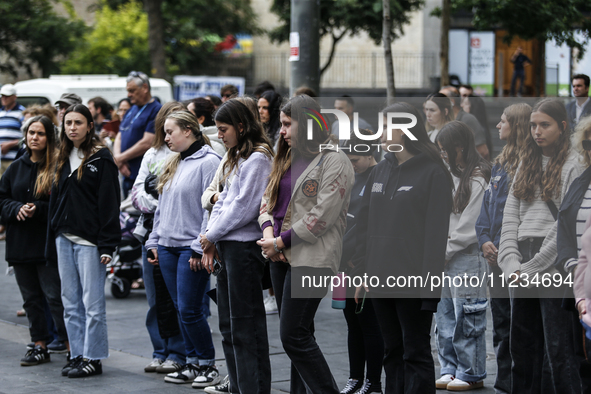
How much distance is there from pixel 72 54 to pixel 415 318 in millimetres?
25357

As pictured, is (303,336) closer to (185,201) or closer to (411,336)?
(411,336)

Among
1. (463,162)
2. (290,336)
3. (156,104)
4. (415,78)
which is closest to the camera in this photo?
(290,336)

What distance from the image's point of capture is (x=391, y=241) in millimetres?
4621

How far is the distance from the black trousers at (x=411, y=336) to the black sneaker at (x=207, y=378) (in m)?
1.68

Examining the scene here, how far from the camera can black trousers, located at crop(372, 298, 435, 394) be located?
449 centimetres

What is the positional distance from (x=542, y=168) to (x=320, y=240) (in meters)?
1.39

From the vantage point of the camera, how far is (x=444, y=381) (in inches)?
225

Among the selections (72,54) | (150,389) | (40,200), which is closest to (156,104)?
(40,200)

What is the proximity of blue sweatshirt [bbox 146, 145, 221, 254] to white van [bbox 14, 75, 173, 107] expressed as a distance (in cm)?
1127

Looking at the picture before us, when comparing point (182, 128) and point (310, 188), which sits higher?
point (182, 128)

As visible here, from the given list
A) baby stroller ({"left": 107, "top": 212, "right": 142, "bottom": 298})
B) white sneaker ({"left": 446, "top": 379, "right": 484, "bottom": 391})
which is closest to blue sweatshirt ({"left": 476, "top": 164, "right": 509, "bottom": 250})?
white sneaker ({"left": 446, "top": 379, "right": 484, "bottom": 391})

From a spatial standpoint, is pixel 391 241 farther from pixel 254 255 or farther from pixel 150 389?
pixel 150 389

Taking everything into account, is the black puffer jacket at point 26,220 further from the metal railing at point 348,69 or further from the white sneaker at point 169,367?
the metal railing at point 348,69

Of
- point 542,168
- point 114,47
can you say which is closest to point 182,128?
point 542,168
